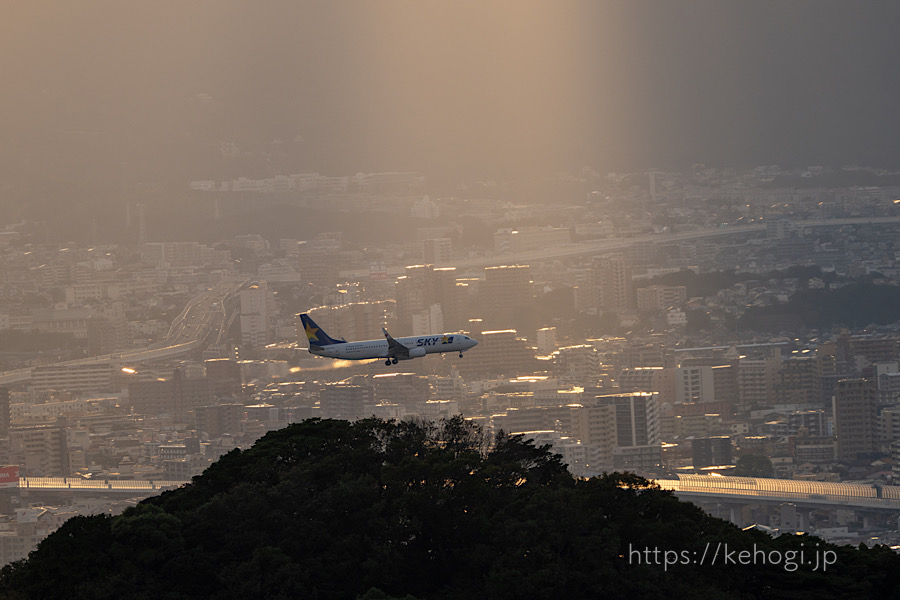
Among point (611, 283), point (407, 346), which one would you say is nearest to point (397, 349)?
point (407, 346)

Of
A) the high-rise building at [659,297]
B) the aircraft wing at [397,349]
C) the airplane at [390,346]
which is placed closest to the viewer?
the aircraft wing at [397,349]

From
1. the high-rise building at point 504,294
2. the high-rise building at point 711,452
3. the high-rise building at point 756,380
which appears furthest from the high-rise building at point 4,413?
the high-rise building at point 756,380

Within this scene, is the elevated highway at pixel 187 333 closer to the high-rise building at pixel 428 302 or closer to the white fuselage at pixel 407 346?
the high-rise building at pixel 428 302

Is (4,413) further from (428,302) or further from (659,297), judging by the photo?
(659,297)

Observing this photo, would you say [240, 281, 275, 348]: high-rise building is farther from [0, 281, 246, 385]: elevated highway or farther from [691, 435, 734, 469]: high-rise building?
[691, 435, 734, 469]: high-rise building

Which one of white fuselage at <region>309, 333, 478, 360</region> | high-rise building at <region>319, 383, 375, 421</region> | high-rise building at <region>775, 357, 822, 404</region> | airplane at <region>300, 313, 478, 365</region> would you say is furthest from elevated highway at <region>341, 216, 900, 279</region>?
white fuselage at <region>309, 333, 478, 360</region>
